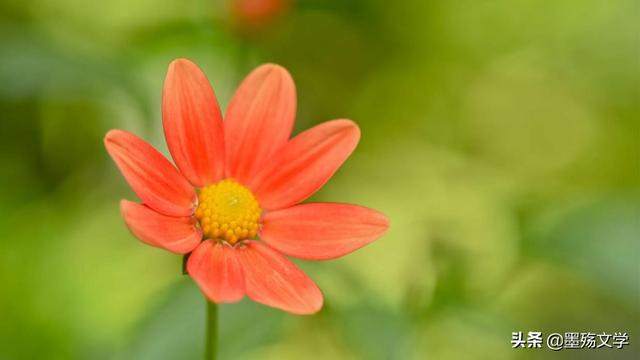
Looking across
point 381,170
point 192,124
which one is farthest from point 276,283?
point 381,170

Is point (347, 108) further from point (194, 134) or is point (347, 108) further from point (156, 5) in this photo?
point (194, 134)

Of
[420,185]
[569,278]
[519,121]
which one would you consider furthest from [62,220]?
[519,121]

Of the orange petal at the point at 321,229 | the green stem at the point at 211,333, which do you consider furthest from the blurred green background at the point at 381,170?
the green stem at the point at 211,333

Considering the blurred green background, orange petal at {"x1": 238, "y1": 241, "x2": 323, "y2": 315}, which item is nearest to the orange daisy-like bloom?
orange petal at {"x1": 238, "y1": 241, "x2": 323, "y2": 315}

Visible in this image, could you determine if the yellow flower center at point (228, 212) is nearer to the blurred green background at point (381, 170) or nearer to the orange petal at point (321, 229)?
the orange petal at point (321, 229)

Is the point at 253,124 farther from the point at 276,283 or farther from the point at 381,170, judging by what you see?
the point at 381,170

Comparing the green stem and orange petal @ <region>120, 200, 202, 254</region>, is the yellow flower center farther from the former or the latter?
the green stem
